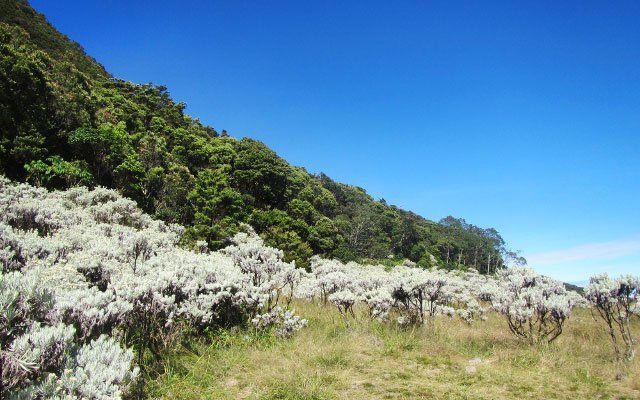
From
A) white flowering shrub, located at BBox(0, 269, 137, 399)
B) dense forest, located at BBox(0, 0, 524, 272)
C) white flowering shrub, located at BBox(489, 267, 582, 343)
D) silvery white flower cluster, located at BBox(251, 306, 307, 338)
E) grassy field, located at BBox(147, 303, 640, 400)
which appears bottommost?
grassy field, located at BBox(147, 303, 640, 400)

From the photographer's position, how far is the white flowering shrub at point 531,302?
31.9 feet

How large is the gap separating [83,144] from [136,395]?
31.3 metres

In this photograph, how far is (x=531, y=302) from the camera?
1017cm

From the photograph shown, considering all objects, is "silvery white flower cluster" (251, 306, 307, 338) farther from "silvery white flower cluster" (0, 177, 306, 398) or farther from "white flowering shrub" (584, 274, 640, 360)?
"white flowering shrub" (584, 274, 640, 360)

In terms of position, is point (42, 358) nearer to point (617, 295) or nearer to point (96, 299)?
point (96, 299)

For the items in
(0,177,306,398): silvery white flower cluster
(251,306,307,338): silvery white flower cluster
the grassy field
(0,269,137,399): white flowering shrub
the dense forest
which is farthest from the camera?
the dense forest

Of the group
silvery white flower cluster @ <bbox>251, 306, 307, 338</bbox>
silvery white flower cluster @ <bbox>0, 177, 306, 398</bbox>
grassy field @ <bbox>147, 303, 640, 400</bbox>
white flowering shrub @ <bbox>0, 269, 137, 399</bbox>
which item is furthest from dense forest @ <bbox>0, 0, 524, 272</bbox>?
white flowering shrub @ <bbox>0, 269, 137, 399</bbox>

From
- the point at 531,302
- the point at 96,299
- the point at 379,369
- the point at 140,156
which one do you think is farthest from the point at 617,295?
the point at 140,156

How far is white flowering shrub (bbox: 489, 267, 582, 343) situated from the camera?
9.71 m

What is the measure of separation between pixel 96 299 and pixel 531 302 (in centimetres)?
1064

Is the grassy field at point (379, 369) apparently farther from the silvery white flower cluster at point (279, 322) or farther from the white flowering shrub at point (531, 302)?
the white flowering shrub at point (531, 302)

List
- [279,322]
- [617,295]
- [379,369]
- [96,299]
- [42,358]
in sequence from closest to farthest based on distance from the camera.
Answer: [42,358]
[96,299]
[379,369]
[279,322]
[617,295]

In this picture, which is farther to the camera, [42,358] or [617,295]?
[617,295]

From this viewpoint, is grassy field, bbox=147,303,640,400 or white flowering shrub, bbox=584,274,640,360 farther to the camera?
white flowering shrub, bbox=584,274,640,360
